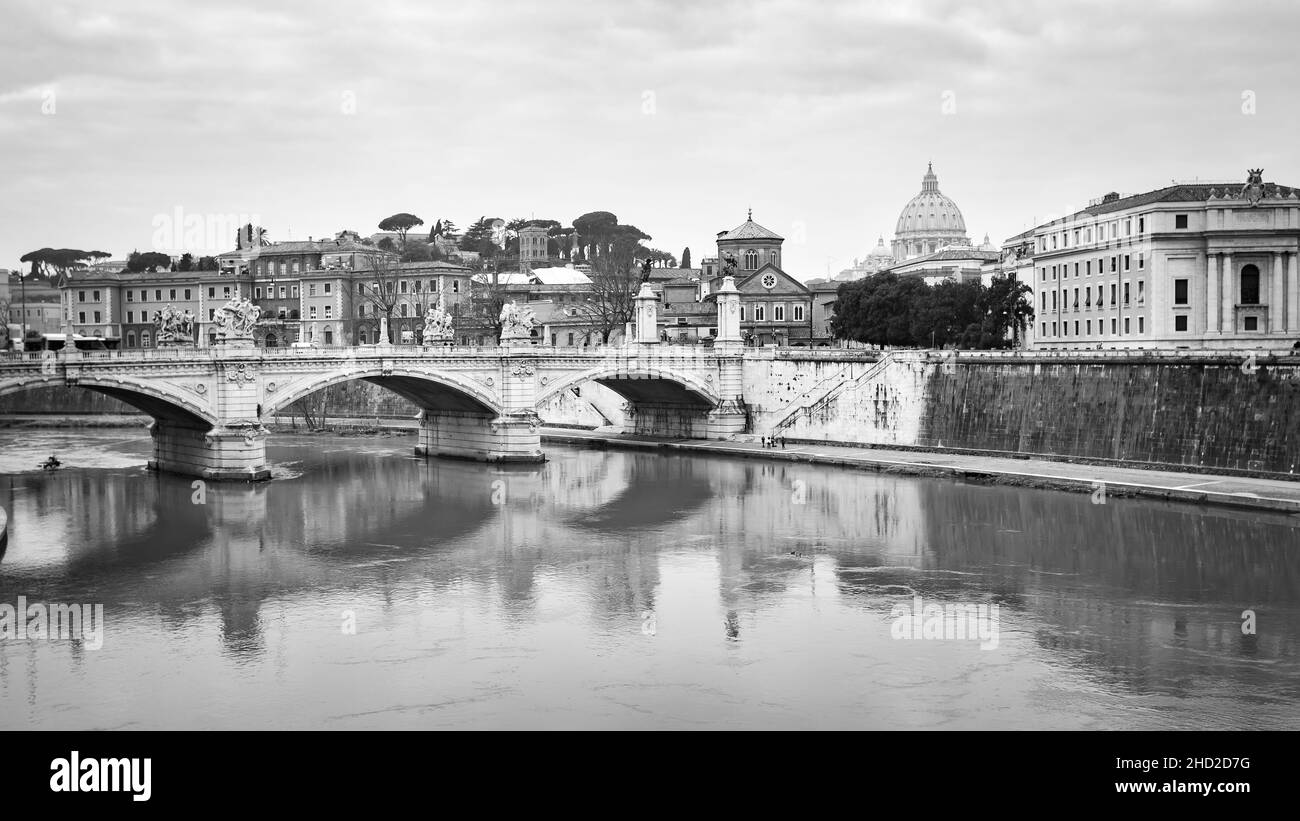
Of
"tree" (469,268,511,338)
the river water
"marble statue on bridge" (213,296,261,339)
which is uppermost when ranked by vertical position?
"tree" (469,268,511,338)

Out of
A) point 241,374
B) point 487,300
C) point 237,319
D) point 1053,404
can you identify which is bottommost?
point 1053,404

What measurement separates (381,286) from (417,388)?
26924mm

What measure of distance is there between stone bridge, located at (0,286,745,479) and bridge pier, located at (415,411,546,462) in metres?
0.05

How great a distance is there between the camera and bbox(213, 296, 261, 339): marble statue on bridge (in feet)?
126

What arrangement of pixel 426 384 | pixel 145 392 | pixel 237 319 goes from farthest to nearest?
pixel 426 384, pixel 237 319, pixel 145 392

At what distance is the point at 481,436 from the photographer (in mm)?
46844

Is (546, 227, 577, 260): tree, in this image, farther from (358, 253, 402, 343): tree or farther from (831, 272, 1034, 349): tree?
(831, 272, 1034, 349): tree

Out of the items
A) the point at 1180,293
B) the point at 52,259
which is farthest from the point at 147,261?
the point at 1180,293

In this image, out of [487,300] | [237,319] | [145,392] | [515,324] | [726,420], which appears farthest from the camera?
[487,300]

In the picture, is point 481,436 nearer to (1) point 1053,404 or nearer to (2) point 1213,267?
(1) point 1053,404

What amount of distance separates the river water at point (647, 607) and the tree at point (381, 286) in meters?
34.9

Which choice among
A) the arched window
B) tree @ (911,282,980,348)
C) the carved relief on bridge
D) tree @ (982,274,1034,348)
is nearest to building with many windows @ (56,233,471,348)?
tree @ (911,282,980,348)

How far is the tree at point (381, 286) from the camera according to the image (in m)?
72.8

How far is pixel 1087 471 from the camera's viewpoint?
121 feet
